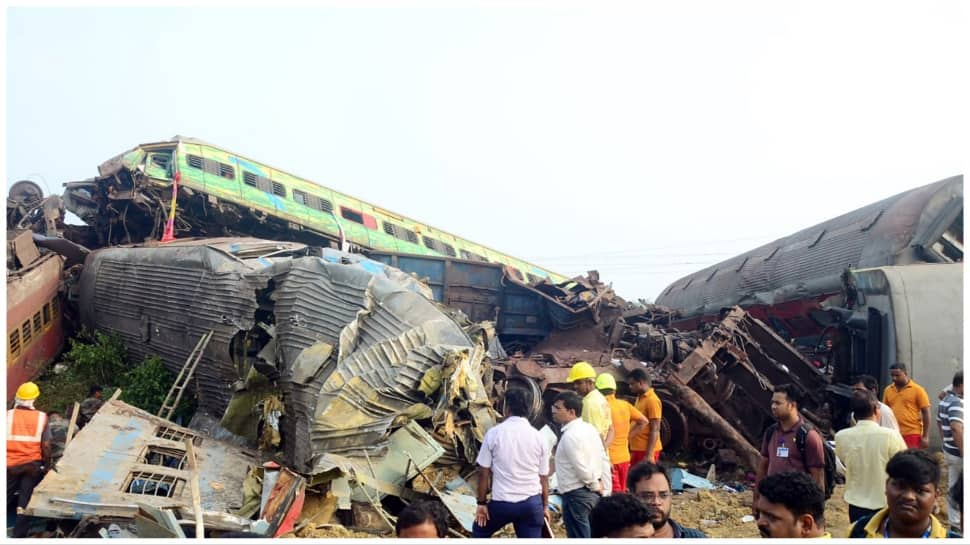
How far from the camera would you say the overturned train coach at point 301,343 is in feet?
17.3

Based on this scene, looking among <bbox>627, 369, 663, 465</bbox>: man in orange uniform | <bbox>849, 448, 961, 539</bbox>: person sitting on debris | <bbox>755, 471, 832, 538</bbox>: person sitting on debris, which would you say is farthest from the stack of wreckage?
<bbox>849, 448, 961, 539</bbox>: person sitting on debris

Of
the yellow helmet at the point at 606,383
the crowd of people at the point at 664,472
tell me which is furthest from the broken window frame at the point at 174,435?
the yellow helmet at the point at 606,383

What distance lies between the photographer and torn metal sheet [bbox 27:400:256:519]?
4.89 metres

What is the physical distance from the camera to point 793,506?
2.41 m

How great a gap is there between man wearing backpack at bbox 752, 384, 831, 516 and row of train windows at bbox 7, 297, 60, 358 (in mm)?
8906

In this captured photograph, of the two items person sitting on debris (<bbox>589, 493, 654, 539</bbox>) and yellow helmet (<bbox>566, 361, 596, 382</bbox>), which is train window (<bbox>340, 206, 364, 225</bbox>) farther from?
person sitting on debris (<bbox>589, 493, 654, 539</bbox>)

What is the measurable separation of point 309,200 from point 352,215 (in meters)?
1.20

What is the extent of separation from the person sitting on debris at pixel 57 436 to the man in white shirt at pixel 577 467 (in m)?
4.03

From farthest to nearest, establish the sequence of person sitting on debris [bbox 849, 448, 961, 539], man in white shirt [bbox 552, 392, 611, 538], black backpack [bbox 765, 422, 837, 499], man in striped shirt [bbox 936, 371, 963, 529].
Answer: man in striped shirt [bbox 936, 371, 963, 529], man in white shirt [bbox 552, 392, 611, 538], black backpack [bbox 765, 422, 837, 499], person sitting on debris [bbox 849, 448, 961, 539]

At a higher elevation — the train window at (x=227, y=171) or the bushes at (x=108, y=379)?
the train window at (x=227, y=171)

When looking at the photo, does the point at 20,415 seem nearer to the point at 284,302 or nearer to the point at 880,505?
the point at 284,302

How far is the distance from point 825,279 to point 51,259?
1265 cm

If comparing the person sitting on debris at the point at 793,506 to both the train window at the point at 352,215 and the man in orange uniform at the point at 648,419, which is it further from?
the train window at the point at 352,215

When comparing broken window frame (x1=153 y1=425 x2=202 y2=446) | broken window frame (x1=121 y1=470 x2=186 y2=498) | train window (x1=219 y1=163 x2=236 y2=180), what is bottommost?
broken window frame (x1=121 y1=470 x2=186 y2=498)
